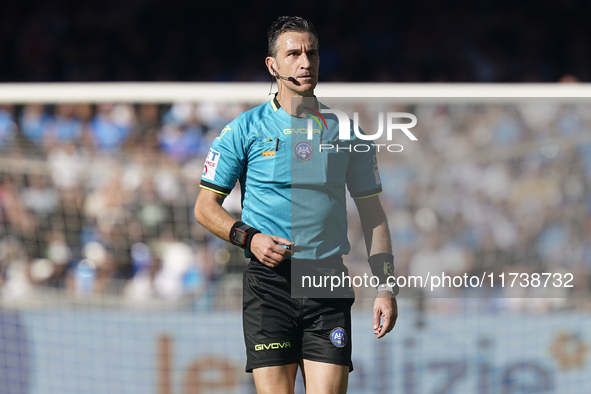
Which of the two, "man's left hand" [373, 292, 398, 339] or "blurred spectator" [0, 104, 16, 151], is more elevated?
"blurred spectator" [0, 104, 16, 151]

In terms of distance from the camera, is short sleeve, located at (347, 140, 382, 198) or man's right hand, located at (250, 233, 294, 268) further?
short sleeve, located at (347, 140, 382, 198)

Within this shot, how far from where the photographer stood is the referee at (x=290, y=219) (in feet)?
9.78

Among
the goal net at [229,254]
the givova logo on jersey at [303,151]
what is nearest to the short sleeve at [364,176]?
the givova logo on jersey at [303,151]

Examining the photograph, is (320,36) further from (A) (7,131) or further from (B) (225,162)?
(B) (225,162)

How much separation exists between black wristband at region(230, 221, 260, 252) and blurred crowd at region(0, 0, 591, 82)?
688 cm

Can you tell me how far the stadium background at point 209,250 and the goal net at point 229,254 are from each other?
0.5 inches

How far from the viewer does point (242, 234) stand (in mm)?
A: 2883

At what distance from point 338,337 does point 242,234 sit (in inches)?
26.0

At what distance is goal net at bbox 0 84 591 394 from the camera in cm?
462

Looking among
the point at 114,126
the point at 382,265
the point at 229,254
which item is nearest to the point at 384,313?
the point at 382,265

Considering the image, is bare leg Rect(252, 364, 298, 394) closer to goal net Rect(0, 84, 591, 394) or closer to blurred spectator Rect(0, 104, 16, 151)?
goal net Rect(0, 84, 591, 394)

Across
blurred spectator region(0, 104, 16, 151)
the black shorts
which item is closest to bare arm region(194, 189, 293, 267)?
the black shorts

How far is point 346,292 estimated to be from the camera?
308 centimetres

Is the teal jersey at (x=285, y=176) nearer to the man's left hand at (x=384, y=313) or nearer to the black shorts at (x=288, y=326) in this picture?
the black shorts at (x=288, y=326)
